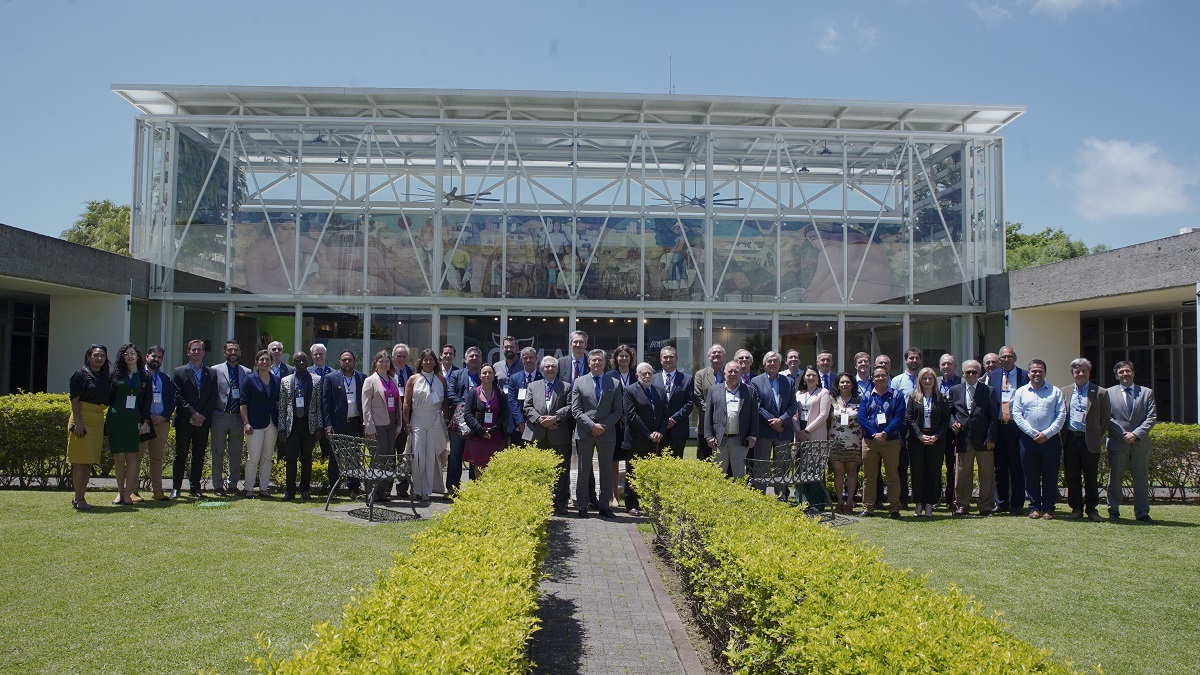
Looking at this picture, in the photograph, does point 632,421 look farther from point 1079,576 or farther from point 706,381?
point 1079,576

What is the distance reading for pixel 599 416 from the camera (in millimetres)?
10055

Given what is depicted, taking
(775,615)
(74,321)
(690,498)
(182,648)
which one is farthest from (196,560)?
(74,321)

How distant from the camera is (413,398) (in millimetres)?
10867

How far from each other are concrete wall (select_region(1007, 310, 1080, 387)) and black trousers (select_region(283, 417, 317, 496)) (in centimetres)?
1426

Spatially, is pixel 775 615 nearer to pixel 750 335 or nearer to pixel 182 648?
pixel 182 648

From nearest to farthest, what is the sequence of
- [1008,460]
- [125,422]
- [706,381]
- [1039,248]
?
[125,422] < [1008,460] < [706,381] < [1039,248]

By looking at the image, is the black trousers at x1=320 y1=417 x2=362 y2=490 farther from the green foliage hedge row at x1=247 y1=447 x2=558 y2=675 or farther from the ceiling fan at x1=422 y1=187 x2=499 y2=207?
the ceiling fan at x1=422 y1=187 x2=499 y2=207

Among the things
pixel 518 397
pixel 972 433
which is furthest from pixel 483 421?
pixel 972 433

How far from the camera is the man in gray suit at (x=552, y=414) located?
33.6 ft

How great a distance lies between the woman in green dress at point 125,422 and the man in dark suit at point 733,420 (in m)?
6.59

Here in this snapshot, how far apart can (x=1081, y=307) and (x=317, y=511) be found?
1544cm

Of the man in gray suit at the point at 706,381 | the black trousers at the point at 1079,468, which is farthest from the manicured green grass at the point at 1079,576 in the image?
the man in gray suit at the point at 706,381

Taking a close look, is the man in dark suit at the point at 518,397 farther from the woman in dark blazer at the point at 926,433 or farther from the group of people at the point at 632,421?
the woman in dark blazer at the point at 926,433

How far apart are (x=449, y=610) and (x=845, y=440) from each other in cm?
760
